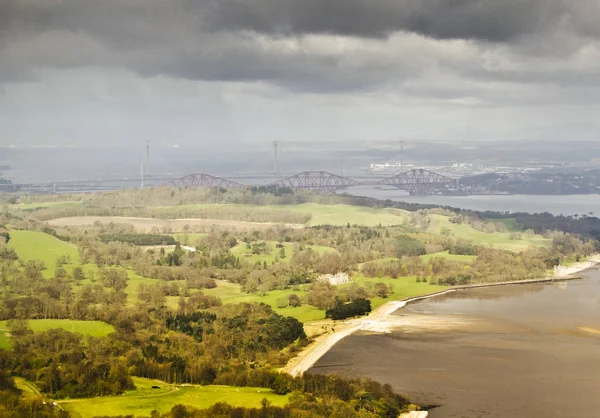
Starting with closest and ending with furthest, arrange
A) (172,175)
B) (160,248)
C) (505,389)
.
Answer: (505,389), (160,248), (172,175)

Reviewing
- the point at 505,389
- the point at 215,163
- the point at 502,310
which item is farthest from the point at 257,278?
the point at 215,163

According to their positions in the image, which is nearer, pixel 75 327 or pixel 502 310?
pixel 75 327

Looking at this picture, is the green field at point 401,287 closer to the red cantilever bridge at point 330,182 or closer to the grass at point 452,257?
the grass at point 452,257

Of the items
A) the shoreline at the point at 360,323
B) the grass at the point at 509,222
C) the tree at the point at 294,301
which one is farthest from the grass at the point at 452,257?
the tree at the point at 294,301

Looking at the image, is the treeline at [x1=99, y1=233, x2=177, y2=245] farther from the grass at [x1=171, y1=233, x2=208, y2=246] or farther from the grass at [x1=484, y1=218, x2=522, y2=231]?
the grass at [x1=484, y1=218, x2=522, y2=231]

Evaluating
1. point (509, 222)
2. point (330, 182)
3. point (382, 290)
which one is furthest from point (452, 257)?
point (330, 182)

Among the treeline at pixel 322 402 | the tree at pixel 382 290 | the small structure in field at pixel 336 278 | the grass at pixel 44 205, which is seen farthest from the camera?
the grass at pixel 44 205

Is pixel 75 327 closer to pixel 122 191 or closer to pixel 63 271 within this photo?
pixel 63 271
